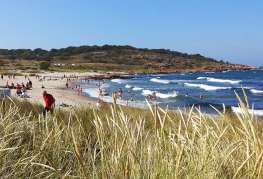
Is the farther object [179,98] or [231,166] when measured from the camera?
[179,98]

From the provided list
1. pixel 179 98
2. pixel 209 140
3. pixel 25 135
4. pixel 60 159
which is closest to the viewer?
pixel 209 140

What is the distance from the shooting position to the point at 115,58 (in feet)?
524

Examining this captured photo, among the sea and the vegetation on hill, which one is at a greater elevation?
the sea

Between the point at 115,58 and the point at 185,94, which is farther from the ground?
the point at 185,94

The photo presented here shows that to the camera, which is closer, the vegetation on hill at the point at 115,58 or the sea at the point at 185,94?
the sea at the point at 185,94

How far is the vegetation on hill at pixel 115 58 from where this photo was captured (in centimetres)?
13725

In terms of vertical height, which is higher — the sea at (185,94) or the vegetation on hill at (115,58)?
the sea at (185,94)

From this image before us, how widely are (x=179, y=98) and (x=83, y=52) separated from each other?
427 ft

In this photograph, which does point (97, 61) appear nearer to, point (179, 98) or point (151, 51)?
point (151, 51)

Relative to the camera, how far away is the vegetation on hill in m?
137

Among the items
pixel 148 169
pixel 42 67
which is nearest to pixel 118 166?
pixel 148 169

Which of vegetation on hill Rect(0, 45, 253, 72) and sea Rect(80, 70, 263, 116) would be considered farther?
vegetation on hill Rect(0, 45, 253, 72)

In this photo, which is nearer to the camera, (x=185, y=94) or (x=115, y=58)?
(x=185, y=94)

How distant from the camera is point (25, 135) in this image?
5734 mm
